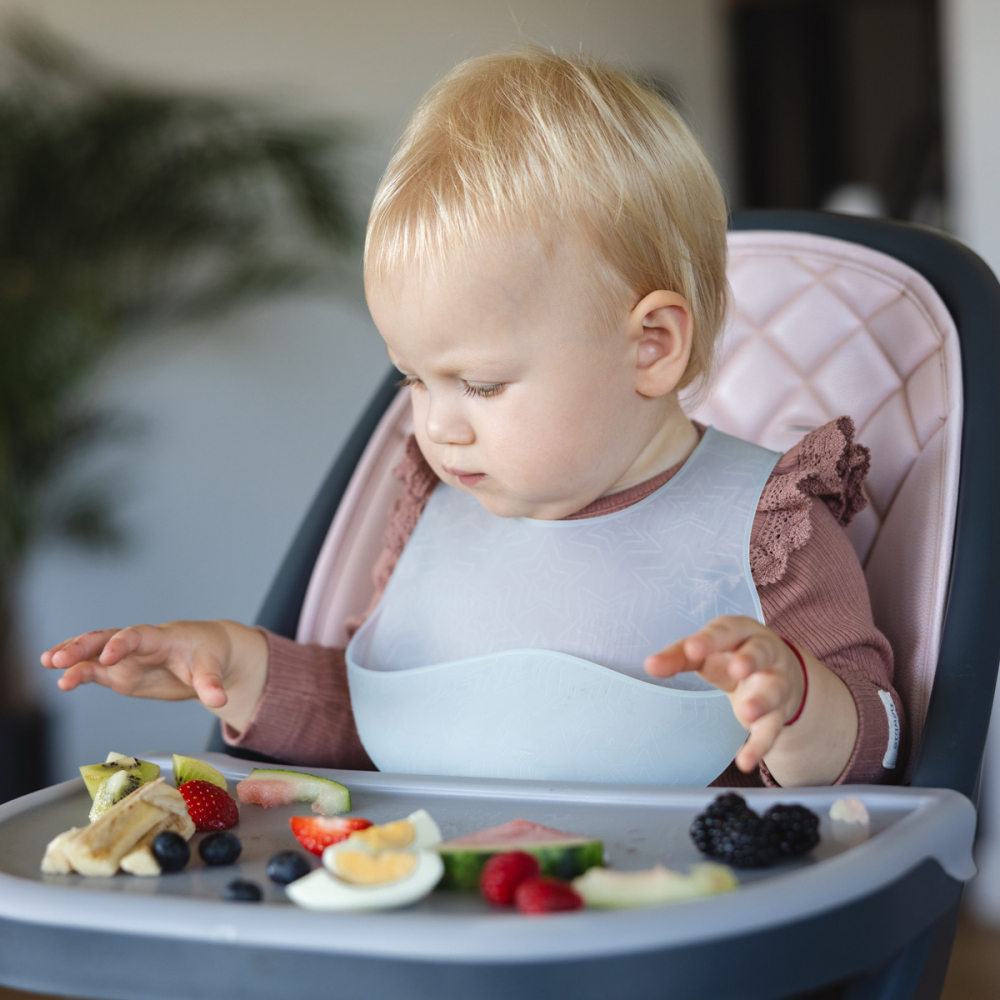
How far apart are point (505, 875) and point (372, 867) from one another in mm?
64

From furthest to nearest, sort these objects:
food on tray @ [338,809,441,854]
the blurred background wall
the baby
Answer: the blurred background wall < the baby < food on tray @ [338,809,441,854]

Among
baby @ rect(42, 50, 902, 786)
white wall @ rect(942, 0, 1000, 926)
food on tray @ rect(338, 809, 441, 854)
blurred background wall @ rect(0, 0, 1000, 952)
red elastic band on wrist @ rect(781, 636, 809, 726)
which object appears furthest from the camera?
blurred background wall @ rect(0, 0, 1000, 952)

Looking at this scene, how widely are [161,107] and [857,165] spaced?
2.49m

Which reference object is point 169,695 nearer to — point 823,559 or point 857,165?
point 823,559

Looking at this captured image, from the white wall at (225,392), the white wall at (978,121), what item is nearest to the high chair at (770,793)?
the white wall at (978,121)

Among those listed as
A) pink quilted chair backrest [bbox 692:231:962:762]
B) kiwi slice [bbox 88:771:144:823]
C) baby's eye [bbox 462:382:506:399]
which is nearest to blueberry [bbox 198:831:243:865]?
kiwi slice [bbox 88:771:144:823]

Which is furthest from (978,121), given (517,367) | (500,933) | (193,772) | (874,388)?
(500,933)

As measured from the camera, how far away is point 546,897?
47cm

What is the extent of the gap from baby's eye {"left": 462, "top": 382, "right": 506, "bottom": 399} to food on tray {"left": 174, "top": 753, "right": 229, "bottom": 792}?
32 centimetres

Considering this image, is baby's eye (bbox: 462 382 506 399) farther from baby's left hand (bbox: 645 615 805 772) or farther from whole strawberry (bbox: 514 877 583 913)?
whole strawberry (bbox: 514 877 583 913)

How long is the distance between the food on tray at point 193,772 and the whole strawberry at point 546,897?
0.33 m

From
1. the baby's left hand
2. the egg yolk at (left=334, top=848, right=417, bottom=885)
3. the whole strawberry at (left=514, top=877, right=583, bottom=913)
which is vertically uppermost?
the baby's left hand

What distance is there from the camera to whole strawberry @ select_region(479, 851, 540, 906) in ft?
1.62

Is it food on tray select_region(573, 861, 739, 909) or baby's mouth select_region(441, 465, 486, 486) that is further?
baby's mouth select_region(441, 465, 486, 486)
